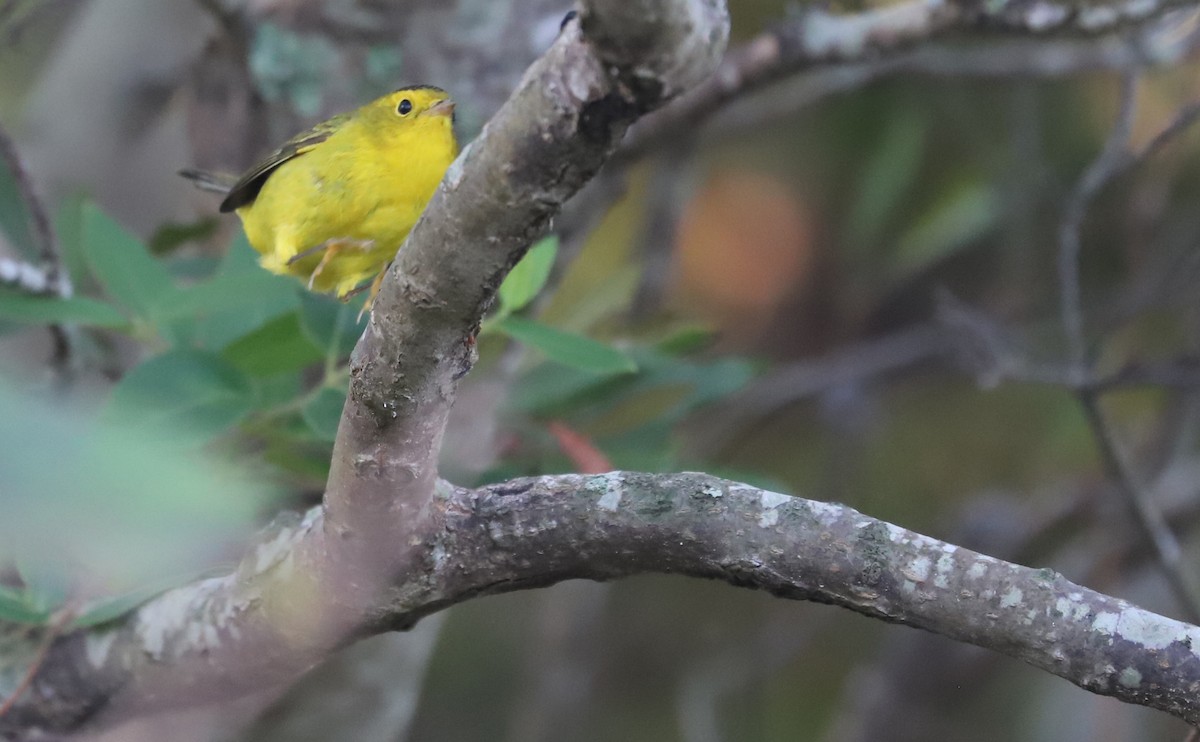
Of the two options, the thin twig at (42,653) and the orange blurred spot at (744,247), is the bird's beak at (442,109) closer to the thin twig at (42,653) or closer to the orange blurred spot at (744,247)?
the thin twig at (42,653)

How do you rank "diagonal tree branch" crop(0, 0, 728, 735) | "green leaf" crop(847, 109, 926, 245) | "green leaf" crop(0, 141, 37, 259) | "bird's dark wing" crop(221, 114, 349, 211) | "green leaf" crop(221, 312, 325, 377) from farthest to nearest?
1. "green leaf" crop(847, 109, 926, 245)
2. "green leaf" crop(0, 141, 37, 259)
3. "bird's dark wing" crop(221, 114, 349, 211)
4. "green leaf" crop(221, 312, 325, 377)
5. "diagonal tree branch" crop(0, 0, 728, 735)

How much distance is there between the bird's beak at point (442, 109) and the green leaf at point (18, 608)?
3.30 feet

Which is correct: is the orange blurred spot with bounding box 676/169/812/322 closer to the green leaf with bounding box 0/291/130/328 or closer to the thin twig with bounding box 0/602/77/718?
the green leaf with bounding box 0/291/130/328

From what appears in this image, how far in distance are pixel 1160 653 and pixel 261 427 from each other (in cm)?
134

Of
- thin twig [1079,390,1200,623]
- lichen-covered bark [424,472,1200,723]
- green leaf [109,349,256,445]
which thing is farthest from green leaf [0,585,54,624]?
thin twig [1079,390,1200,623]

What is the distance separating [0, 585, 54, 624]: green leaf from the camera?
1536mm

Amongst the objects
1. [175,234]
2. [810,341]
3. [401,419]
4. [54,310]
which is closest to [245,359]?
[54,310]

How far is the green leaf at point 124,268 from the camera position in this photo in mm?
1809

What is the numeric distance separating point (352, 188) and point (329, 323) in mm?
259

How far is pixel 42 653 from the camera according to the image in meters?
1.65

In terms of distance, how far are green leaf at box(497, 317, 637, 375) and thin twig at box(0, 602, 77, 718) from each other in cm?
72

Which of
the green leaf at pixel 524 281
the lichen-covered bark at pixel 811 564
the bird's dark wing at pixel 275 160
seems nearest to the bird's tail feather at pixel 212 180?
the bird's dark wing at pixel 275 160

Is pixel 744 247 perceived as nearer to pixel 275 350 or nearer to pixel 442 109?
pixel 442 109

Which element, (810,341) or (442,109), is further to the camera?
→ (810,341)
